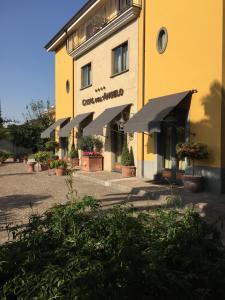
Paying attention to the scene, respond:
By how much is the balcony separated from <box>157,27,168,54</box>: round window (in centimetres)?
227

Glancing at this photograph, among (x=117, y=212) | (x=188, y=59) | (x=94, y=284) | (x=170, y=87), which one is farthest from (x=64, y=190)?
(x=94, y=284)

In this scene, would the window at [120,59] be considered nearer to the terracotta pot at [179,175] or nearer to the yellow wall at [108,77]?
the yellow wall at [108,77]

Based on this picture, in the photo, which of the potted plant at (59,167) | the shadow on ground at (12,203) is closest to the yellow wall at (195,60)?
the shadow on ground at (12,203)

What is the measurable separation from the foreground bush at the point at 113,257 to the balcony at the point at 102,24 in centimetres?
1314

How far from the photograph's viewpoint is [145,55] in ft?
47.7

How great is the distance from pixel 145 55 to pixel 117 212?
38.9ft

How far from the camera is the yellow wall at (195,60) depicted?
10.6 meters

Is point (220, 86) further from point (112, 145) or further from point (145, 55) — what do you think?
point (112, 145)

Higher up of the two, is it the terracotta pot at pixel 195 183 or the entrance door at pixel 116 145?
the entrance door at pixel 116 145

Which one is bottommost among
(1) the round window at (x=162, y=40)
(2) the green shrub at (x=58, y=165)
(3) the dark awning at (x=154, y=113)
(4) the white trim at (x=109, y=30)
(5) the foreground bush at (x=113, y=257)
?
(5) the foreground bush at (x=113, y=257)

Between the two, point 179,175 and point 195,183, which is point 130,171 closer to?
point 179,175

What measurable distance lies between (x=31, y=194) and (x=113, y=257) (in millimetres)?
9523

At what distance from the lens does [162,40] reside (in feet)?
44.0

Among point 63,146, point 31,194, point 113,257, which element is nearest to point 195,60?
point 31,194
